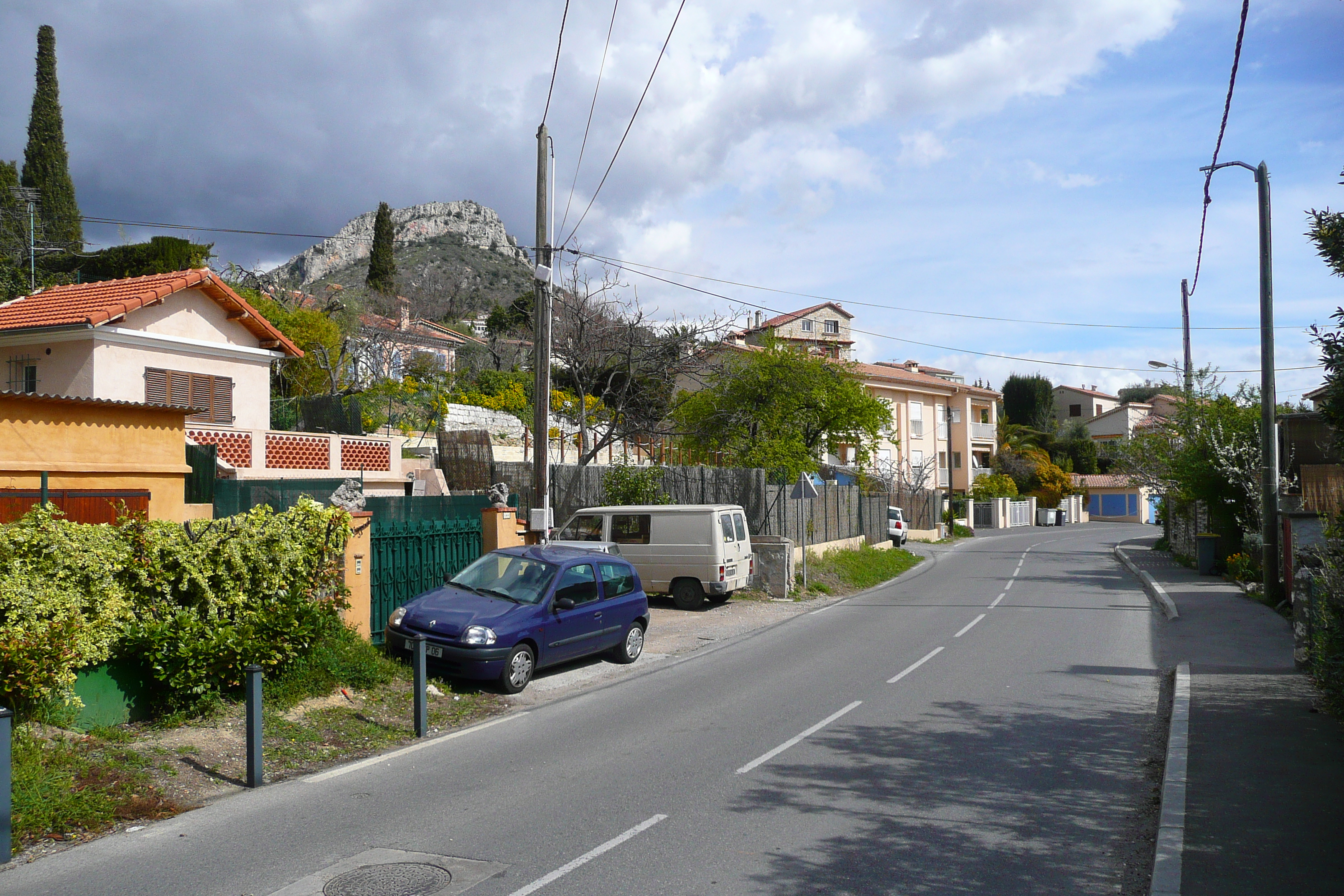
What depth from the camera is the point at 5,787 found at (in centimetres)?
575

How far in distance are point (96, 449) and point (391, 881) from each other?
292 inches

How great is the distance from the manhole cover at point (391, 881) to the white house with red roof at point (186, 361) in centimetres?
1350

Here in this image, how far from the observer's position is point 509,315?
6131 cm

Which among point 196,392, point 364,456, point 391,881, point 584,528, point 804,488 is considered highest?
point 196,392

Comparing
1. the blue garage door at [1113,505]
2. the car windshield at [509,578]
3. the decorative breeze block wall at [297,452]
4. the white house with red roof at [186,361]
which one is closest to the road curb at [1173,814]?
the car windshield at [509,578]

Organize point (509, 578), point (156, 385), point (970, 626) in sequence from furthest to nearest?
point (156, 385) → point (970, 626) → point (509, 578)

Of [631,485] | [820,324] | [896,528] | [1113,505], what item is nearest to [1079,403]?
[1113,505]

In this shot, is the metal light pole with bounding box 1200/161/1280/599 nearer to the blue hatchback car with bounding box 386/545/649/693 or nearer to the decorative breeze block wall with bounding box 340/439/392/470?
the blue hatchback car with bounding box 386/545/649/693

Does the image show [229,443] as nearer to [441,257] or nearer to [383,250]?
[383,250]

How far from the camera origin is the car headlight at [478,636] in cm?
1064

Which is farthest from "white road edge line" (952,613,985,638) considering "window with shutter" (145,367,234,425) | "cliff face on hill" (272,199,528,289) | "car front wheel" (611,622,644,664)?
"cliff face on hill" (272,199,528,289)

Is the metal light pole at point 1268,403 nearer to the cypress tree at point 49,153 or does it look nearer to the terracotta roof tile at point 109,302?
the terracotta roof tile at point 109,302

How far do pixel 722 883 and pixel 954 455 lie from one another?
66739mm

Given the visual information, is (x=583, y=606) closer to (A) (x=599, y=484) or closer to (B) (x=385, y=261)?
(A) (x=599, y=484)
